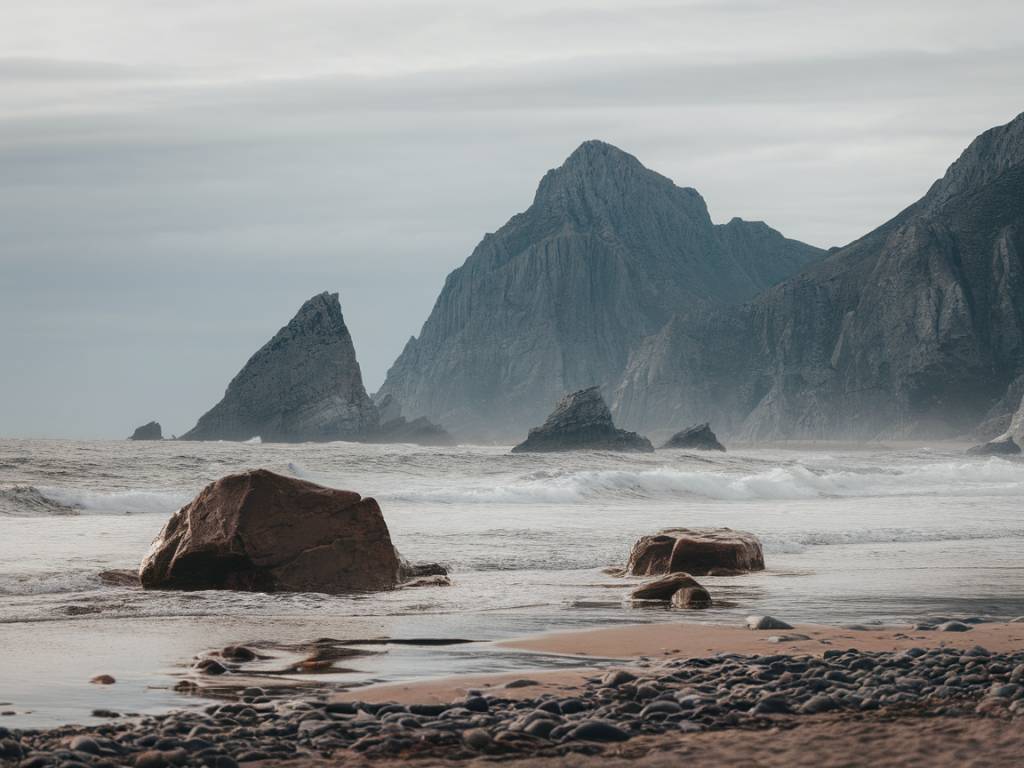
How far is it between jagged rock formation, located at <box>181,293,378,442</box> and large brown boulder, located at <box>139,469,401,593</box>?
11865cm

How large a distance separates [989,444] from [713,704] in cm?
10359

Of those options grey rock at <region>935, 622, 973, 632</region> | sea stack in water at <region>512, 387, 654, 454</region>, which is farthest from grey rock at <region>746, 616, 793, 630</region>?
sea stack in water at <region>512, 387, 654, 454</region>

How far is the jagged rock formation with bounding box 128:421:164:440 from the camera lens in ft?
424

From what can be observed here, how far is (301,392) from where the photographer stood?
134 meters

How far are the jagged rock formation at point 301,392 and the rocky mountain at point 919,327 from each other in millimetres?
60040

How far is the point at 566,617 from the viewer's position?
40.2ft

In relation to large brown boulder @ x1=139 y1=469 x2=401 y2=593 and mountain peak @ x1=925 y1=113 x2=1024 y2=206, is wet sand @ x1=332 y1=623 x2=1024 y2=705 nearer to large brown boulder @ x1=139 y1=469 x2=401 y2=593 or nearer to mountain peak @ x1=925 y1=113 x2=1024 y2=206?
large brown boulder @ x1=139 y1=469 x2=401 y2=593

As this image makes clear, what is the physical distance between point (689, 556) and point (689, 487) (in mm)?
22992

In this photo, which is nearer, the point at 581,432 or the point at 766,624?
the point at 766,624

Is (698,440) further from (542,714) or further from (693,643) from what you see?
(542,714)

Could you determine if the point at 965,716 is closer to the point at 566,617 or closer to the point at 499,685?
the point at 499,685

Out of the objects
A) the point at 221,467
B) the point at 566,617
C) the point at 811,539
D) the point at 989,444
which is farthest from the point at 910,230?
the point at 566,617

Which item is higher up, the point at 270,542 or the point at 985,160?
→ the point at 985,160

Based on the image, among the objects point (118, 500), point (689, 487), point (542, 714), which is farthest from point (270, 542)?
point (689, 487)
